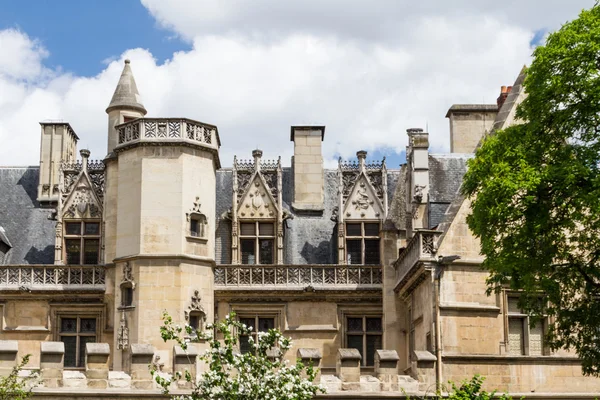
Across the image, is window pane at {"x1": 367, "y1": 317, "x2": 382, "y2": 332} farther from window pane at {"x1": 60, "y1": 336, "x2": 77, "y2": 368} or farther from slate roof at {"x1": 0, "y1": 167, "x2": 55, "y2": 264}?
slate roof at {"x1": 0, "y1": 167, "x2": 55, "y2": 264}

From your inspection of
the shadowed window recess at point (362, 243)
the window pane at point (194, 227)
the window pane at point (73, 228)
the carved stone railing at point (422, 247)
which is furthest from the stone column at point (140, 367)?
the shadowed window recess at point (362, 243)

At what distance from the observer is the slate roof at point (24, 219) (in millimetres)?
33500

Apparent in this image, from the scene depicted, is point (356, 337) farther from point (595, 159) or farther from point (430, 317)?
point (595, 159)

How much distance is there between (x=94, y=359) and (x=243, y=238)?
10403mm

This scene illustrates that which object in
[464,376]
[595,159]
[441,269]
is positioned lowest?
[464,376]

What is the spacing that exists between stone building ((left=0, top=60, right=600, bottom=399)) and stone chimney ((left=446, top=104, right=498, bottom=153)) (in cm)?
7

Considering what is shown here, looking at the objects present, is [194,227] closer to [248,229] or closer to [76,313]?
[248,229]

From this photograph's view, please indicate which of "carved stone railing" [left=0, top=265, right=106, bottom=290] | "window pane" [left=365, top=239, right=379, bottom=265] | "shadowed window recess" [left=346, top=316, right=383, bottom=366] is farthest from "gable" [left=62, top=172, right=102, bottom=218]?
"shadowed window recess" [left=346, top=316, right=383, bottom=366]

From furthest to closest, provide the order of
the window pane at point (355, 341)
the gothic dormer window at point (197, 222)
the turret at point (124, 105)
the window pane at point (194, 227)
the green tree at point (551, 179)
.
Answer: the turret at point (124, 105)
the window pane at point (355, 341)
the window pane at point (194, 227)
the gothic dormer window at point (197, 222)
the green tree at point (551, 179)

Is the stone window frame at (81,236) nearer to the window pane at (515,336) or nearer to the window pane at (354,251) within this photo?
the window pane at (354,251)

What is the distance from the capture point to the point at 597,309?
71.6 feet

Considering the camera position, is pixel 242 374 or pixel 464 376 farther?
pixel 464 376

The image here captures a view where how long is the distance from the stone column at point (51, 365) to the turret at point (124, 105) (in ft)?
40.8

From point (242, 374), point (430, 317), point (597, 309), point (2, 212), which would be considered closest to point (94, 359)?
point (242, 374)
